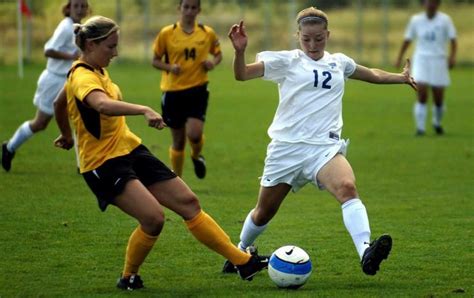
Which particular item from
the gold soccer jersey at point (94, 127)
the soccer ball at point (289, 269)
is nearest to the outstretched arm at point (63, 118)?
the gold soccer jersey at point (94, 127)

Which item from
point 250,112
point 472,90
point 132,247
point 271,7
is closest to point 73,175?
point 132,247

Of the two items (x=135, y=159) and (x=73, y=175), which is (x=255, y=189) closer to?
(x=73, y=175)

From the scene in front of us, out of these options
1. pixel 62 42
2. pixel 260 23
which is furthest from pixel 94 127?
pixel 260 23

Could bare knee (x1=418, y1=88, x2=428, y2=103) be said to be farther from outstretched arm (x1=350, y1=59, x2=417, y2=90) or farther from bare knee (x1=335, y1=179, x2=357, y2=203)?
bare knee (x1=335, y1=179, x2=357, y2=203)

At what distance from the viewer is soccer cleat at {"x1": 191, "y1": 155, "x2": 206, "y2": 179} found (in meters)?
14.3

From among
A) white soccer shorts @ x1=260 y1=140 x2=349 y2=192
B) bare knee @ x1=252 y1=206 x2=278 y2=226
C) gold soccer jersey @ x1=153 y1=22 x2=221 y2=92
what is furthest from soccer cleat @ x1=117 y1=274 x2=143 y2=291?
gold soccer jersey @ x1=153 y1=22 x2=221 y2=92

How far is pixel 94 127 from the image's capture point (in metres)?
7.98

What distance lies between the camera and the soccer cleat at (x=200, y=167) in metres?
14.3

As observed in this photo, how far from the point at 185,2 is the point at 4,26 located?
2838 cm

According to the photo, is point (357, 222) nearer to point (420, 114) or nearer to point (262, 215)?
point (262, 215)

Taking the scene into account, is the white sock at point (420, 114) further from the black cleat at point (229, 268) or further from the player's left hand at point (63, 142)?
the player's left hand at point (63, 142)

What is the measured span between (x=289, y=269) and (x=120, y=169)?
1383mm

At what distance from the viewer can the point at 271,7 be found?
44094 mm

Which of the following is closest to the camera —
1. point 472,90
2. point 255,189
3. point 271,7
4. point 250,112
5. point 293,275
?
point 293,275
